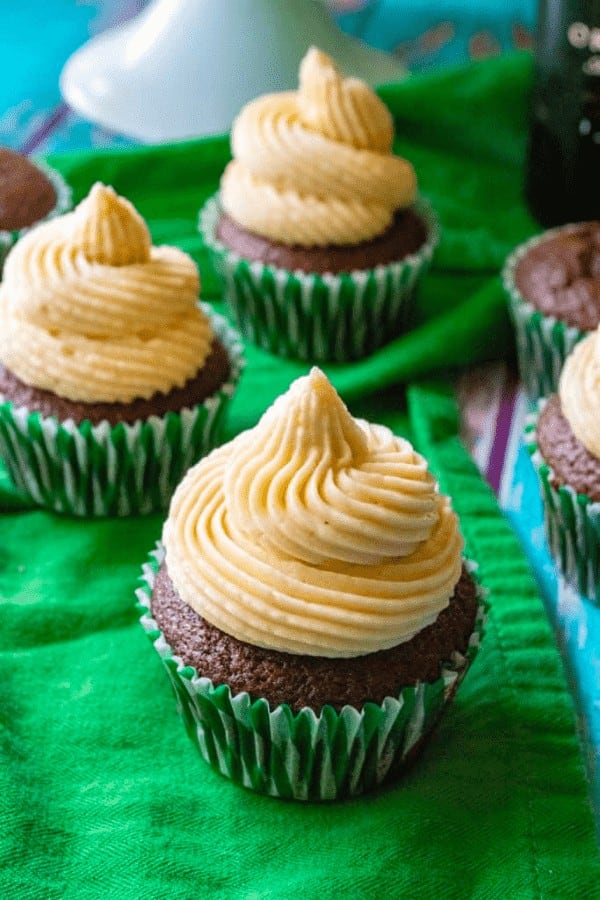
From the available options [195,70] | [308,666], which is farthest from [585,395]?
[195,70]

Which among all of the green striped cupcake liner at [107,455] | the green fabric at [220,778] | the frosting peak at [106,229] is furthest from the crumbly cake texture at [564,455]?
the frosting peak at [106,229]

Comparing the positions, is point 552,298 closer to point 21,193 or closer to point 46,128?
point 21,193

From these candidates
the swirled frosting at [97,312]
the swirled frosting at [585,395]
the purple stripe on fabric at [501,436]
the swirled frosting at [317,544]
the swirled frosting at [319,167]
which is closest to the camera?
the swirled frosting at [317,544]

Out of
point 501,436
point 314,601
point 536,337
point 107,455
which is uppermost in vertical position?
point 314,601

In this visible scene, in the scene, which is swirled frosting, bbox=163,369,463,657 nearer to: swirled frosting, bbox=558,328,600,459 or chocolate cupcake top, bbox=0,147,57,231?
swirled frosting, bbox=558,328,600,459

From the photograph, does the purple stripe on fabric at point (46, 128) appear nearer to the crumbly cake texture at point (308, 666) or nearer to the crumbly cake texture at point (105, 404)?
the crumbly cake texture at point (105, 404)

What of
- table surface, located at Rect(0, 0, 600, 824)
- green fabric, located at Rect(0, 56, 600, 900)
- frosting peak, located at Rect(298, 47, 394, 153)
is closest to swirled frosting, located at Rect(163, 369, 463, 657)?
green fabric, located at Rect(0, 56, 600, 900)
